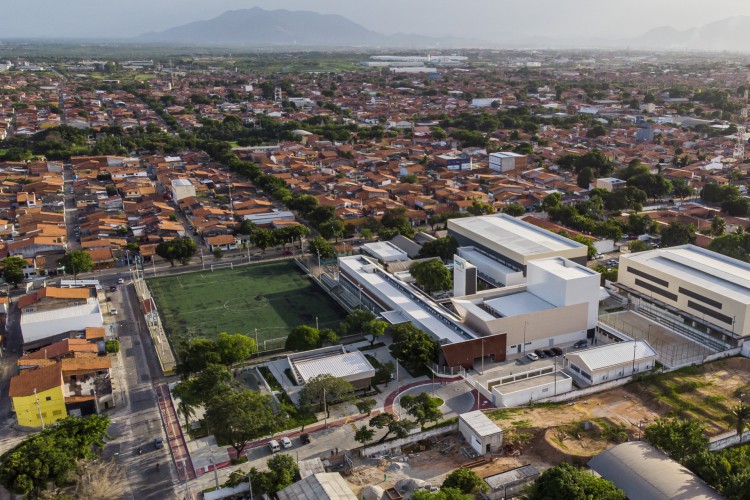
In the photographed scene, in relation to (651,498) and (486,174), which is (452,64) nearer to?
(486,174)

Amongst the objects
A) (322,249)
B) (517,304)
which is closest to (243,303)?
(322,249)

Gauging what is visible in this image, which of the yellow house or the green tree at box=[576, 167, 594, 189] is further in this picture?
the green tree at box=[576, 167, 594, 189]

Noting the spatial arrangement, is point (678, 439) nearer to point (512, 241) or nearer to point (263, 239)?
point (512, 241)

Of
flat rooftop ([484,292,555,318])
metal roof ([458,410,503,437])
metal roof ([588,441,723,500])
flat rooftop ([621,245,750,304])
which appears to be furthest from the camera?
flat rooftop ([621,245,750,304])

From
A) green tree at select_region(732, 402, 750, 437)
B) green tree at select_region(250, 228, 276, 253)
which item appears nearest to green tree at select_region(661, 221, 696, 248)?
green tree at select_region(732, 402, 750, 437)

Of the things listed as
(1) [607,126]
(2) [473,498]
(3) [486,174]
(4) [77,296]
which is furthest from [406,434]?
(1) [607,126]

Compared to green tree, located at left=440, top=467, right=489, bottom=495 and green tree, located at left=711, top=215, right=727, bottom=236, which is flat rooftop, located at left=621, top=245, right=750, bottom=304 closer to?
green tree, located at left=711, top=215, right=727, bottom=236

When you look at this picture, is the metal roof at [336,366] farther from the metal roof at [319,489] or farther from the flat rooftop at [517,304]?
the metal roof at [319,489]
